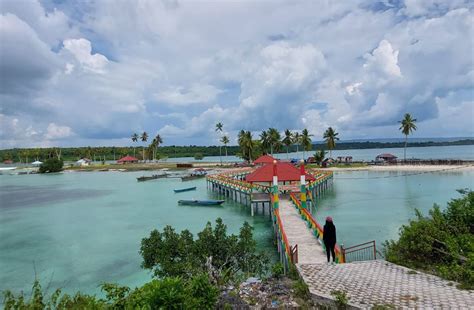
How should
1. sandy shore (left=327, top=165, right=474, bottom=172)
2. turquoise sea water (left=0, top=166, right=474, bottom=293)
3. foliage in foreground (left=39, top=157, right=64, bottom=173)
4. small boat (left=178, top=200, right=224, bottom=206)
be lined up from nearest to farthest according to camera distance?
turquoise sea water (left=0, top=166, right=474, bottom=293) < small boat (left=178, top=200, right=224, bottom=206) < sandy shore (left=327, top=165, right=474, bottom=172) < foliage in foreground (left=39, top=157, right=64, bottom=173)

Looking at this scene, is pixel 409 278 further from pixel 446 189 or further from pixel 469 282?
pixel 446 189

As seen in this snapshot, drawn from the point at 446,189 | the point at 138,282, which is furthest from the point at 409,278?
the point at 446,189

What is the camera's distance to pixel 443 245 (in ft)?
32.0

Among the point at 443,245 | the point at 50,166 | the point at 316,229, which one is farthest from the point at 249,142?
the point at 443,245

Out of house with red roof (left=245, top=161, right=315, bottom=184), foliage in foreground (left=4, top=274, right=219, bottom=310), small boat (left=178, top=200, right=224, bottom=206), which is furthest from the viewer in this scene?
small boat (left=178, top=200, right=224, bottom=206)

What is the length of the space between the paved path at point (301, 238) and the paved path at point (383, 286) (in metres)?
1.68

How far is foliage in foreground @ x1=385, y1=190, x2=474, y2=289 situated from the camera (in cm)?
853

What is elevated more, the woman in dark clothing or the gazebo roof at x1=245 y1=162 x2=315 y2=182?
the gazebo roof at x1=245 y1=162 x2=315 y2=182

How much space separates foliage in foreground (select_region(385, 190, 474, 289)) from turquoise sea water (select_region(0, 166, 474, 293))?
771cm

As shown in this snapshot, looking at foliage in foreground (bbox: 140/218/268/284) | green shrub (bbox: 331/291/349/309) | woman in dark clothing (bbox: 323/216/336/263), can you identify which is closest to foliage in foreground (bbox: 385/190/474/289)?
woman in dark clothing (bbox: 323/216/336/263)

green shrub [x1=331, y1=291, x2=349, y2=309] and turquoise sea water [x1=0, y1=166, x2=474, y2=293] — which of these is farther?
turquoise sea water [x1=0, y1=166, x2=474, y2=293]

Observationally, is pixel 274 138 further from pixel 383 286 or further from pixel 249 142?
pixel 383 286

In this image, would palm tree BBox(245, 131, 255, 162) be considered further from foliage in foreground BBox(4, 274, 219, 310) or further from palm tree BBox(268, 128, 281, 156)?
foliage in foreground BBox(4, 274, 219, 310)

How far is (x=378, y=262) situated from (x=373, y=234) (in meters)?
10.2
